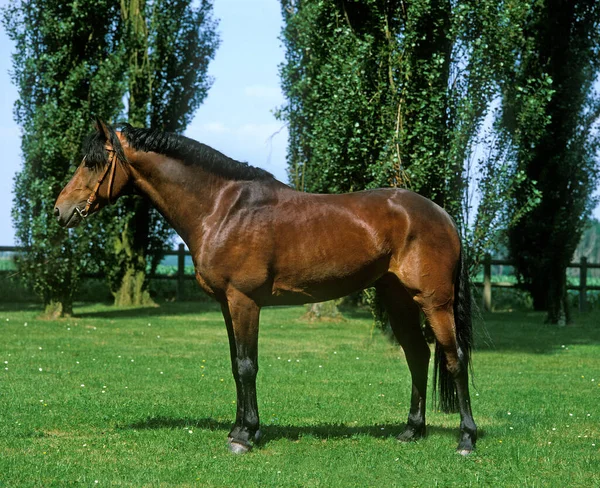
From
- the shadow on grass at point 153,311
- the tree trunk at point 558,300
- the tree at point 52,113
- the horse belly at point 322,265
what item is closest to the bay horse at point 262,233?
the horse belly at point 322,265

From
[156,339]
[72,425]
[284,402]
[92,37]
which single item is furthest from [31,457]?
[92,37]

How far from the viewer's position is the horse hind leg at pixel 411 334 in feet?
22.7

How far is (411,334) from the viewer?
7055mm

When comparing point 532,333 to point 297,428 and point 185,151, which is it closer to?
point 297,428

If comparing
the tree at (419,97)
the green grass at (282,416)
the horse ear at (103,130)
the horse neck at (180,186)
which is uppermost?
the tree at (419,97)

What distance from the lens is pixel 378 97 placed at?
1288 cm

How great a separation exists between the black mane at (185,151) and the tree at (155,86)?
50.7 ft

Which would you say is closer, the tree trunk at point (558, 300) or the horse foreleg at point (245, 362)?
the horse foreleg at point (245, 362)

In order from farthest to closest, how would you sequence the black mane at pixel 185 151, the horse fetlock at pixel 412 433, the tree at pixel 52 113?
the tree at pixel 52 113
the horse fetlock at pixel 412 433
the black mane at pixel 185 151

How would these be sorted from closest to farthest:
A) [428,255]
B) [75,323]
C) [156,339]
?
1. [428,255]
2. [156,339]
3. [75,323]

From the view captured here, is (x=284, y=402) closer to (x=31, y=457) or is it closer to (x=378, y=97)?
(x=31, y=457)

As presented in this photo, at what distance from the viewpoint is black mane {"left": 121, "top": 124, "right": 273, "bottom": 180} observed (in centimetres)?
649

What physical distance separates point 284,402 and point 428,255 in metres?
2.97

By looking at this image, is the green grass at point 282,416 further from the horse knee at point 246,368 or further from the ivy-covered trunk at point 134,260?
the ivy-covered trunk at point 134,260
